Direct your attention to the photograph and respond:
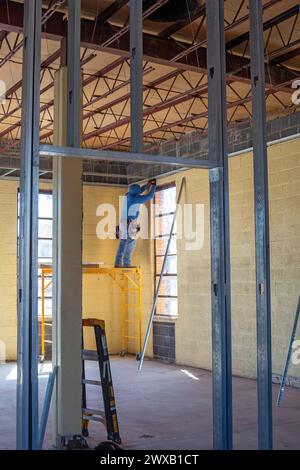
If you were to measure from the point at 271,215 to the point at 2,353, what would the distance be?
636cm

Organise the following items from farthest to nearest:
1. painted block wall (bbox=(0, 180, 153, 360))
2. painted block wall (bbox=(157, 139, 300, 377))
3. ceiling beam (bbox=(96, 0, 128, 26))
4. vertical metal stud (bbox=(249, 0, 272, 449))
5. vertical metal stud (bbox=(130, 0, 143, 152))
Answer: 1. painted block wall (bbox=(0, 180, 153, 360))
2. painted block wall (bbox=(157, 139, 300, 377))
3. ceiling beam (bbox=(96, 0, 128, 26))
4. vertical metal stud (bbox=(249, 0, 272, 449))
5. vertical metal stud (bbox=(130, 0, 143, 152))

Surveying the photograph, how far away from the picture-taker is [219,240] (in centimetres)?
419

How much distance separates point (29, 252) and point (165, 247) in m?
9.37

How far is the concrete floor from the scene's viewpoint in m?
6.02

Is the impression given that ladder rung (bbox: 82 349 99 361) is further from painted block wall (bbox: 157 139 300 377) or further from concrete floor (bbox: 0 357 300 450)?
painted block wall (bbox: 157 139 300 377)

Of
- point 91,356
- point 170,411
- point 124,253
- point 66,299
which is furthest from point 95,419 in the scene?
point 124,253

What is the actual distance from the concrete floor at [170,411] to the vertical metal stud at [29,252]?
235 cm

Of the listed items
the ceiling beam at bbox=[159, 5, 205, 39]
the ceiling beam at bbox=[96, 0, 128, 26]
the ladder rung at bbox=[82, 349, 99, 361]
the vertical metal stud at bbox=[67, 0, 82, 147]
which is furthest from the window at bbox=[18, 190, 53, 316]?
the vertical metal stud at bbox=[67, 0, 82, 147]

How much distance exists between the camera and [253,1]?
4633mm

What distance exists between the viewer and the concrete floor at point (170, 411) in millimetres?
6020

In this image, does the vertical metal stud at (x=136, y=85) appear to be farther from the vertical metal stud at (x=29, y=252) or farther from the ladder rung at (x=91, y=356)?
the ladder rung at (x=91, y=356)

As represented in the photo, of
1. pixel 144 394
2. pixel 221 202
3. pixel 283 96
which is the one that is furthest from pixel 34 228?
pixel 283 96

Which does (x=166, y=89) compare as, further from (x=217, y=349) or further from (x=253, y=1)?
(x=217, y=349)

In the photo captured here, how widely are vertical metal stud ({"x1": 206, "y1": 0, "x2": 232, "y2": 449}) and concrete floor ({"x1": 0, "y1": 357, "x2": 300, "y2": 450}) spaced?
184 cm
